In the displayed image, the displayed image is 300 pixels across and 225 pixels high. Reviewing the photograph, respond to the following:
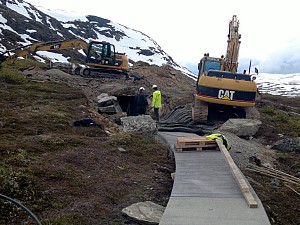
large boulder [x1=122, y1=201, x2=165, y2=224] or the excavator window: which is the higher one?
the excavator window

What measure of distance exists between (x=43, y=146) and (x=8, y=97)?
647cm

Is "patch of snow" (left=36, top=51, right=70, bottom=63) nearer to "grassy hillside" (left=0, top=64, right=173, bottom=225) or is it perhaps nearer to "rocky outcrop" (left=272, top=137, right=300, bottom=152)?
"grassy hillside" (left=0, top=64, right=173, bottom=225)

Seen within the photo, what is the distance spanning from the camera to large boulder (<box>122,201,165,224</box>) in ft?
15.4

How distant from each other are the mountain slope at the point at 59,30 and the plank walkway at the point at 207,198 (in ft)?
134

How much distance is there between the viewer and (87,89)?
19.0 metres

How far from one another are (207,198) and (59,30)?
8165 cm

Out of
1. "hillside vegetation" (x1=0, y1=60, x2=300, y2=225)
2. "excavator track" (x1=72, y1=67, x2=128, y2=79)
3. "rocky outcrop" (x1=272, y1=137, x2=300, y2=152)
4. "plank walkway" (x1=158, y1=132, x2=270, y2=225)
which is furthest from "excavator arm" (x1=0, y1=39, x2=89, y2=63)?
"plank walkway" (x1=158, y1=132, x2=270, y2=225)

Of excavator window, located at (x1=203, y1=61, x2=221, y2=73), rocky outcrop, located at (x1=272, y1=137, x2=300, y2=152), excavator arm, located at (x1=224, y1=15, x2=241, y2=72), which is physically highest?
excavator arm, located at (x1=224, y1=15, x2=241, y2=72)

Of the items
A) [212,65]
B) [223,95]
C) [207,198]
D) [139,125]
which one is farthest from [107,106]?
[207,198]

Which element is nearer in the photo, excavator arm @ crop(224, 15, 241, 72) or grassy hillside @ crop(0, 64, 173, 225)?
grassy hillside @ crop(0, 64, 173, 225)

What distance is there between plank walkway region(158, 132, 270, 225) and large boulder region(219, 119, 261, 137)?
4.85 m

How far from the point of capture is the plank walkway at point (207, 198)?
4438mm

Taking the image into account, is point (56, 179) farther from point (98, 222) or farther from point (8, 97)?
point (8, 97)

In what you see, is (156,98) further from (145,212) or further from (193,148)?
(145,212)
